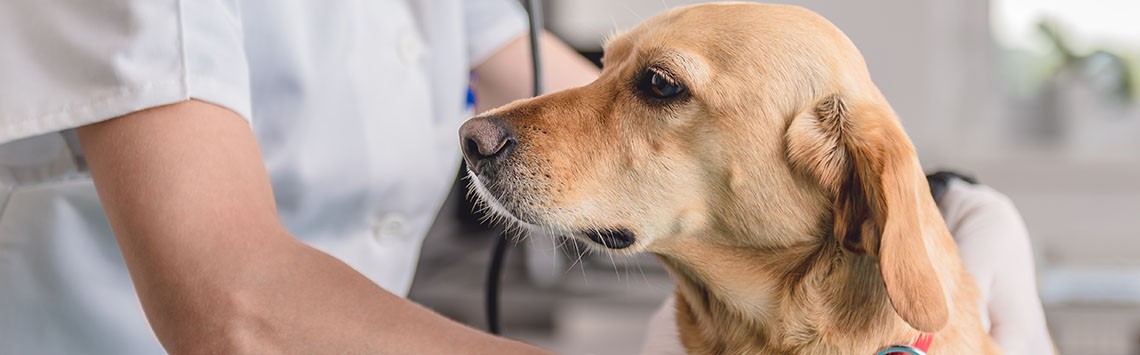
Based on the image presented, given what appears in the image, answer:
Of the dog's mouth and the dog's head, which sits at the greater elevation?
the dog's head

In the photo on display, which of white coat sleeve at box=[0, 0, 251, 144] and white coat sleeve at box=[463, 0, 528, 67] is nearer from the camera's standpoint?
white coat sleeve at box=[0, 0, 251, 144]

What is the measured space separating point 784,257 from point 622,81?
0.61 feet

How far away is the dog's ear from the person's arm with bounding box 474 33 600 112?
0.46 metres

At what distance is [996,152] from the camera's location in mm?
2539

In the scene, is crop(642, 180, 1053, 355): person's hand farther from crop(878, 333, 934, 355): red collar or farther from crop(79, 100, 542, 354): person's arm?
crop(79, 100, 542, 354): person's arm

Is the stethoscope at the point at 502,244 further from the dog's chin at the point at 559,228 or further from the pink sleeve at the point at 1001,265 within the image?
the pink sleeve at the point at 1001,265

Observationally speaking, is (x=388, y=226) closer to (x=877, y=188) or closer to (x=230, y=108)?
(x=230, y=108)

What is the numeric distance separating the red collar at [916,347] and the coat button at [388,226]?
0.46 meters

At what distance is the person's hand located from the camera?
0.81 metres

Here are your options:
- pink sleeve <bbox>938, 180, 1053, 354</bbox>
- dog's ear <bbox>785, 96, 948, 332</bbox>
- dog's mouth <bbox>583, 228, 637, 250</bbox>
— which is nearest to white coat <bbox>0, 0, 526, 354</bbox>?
dog's mouth <bbox>583, 228, 637, 250</bbox>

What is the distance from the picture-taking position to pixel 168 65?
0.60 metres

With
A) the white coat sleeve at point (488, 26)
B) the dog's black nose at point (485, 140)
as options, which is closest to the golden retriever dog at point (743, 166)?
the dog's black nose at point (485, 140)

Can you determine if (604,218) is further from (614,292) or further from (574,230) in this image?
(614,292)

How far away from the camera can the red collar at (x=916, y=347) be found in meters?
0.67
